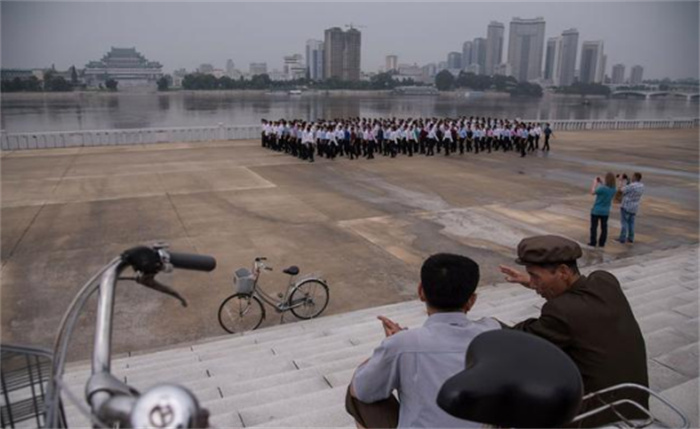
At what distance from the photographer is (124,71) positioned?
173 meters

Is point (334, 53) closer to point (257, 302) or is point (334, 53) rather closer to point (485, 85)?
point (485, 85)

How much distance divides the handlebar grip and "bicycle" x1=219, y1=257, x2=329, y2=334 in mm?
4455

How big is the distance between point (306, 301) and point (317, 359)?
190 centimetres

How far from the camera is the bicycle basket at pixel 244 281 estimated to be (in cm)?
613

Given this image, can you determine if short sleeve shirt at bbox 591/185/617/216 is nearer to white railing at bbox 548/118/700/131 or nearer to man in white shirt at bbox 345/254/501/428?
man in white shirt at bbox 345/254/501/428

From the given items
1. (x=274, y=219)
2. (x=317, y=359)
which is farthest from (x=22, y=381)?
(x=274, y=219)

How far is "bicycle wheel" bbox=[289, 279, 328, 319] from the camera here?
21.8ft

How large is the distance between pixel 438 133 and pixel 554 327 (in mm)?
19156

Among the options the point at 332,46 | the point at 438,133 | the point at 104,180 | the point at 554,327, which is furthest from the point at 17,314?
the point at 332,46

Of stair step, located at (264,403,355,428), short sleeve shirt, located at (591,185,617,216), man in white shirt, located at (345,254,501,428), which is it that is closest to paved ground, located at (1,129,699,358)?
short sleeve shirt, located at (591,185,617,216)

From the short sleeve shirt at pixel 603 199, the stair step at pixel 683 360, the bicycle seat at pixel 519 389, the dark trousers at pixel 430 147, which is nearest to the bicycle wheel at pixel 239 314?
the stair step at pixel 683 360

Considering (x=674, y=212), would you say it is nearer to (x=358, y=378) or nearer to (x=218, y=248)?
(x=218, y=248)

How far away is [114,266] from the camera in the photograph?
1508 mm

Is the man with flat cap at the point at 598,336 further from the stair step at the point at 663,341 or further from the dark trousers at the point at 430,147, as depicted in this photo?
the dark trousers at the point at 430,147
